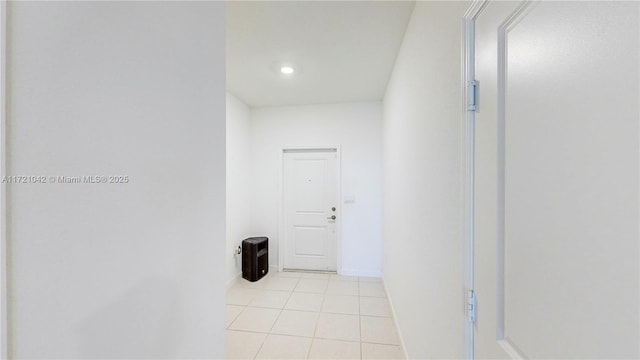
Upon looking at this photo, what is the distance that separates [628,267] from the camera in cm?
41

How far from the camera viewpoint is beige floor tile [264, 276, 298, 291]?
3.42m

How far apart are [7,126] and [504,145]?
1.14 metres

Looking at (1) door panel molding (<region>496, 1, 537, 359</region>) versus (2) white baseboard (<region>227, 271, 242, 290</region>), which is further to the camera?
(2) white baseboard (<region>227, 271, 242, 290</region>)

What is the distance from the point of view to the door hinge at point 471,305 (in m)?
0.89

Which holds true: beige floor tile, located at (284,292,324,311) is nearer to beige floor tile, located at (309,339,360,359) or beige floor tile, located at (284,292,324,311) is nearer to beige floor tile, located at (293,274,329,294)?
beige floor tile, located at (293,274,329,294)

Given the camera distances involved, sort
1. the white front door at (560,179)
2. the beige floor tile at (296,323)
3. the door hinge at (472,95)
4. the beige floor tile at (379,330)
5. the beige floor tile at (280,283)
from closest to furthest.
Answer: the white front door at (560,179) → the door hinge at (472,95) → the beige floor tile at (379,330) → the beige floor tile at (296,323) → the beige floor tile at (280,283)

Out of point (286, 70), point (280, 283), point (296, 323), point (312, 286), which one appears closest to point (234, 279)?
point (280, 283)

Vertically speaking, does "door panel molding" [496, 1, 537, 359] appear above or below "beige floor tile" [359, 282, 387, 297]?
above


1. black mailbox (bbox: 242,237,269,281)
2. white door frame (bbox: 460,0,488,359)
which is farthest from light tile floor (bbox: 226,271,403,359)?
white door frame (bbox: 460,0,488,359)

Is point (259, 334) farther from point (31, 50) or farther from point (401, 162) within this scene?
point (31, 50)

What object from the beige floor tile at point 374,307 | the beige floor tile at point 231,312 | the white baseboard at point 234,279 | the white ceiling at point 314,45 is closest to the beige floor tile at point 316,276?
the beige floor tile at point 374,307

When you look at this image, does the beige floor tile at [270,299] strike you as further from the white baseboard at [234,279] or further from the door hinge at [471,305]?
the door hinge at [471,305]

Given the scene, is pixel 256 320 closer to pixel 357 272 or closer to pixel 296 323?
pixel 296 323

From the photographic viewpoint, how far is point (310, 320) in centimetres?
262
